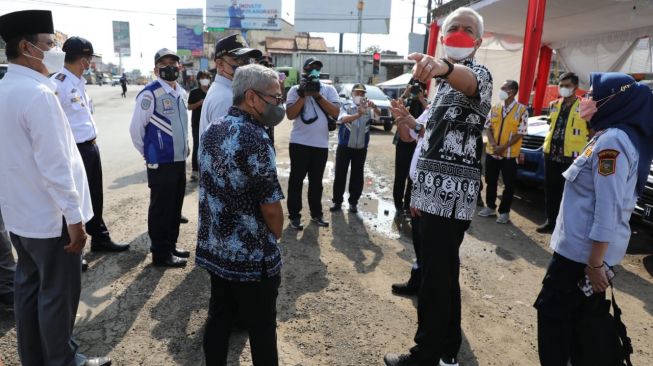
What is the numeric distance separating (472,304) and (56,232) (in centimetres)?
308

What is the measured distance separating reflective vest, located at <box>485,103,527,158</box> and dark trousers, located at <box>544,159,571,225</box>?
19.2 inches

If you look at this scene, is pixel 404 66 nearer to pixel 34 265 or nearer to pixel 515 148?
pixel 515 148

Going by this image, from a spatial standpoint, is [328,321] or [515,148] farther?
[515,148]

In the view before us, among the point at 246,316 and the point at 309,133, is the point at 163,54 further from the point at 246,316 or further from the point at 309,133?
the point at 246,316

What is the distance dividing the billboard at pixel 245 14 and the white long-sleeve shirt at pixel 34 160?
40928 mm

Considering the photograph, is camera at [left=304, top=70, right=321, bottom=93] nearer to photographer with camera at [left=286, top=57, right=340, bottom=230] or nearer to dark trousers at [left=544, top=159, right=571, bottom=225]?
photographer with camera at [left=286, top=57, right=340, bottom=230]

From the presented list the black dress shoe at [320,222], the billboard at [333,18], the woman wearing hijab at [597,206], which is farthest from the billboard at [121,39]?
the woman wearing hijab at [597,206]

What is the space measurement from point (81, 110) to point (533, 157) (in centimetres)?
612

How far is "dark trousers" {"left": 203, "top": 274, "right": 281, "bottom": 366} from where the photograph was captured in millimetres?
2062

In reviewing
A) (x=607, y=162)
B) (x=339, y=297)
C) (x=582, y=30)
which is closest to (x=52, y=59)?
(x=339, y=297)

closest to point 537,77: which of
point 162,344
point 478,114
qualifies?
point 478,114

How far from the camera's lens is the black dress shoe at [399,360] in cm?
265

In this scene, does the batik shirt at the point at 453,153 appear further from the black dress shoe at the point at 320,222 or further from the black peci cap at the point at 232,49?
the black dress shoe at the point at 320,222

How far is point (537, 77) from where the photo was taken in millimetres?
12688
